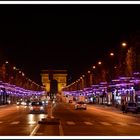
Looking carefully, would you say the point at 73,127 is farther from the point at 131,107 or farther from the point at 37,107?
the point at 131,107

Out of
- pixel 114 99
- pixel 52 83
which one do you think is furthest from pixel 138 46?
pixel 52 83

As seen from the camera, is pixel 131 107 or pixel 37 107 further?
pixel 131 107

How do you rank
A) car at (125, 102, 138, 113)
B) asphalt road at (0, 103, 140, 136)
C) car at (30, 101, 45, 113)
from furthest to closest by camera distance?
1. car at (125, 102, 138, 113)
2. car at (30, 101, 45, 113)
3. asphalt road at (0, 103, 140, 136)

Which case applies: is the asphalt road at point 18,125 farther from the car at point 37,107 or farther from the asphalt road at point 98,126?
the car at point 37,107

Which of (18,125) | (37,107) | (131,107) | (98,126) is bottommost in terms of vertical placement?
(98,126)

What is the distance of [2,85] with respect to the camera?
119812 mm

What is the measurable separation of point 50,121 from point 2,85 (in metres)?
78.6

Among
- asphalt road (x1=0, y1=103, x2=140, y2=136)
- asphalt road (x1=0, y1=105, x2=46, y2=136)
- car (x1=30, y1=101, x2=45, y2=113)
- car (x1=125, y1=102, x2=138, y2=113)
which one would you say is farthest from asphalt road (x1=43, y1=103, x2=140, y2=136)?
car (x1=125, y1=102, x2=138, y2=113)

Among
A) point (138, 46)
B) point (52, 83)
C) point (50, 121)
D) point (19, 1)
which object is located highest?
point (138, 46)

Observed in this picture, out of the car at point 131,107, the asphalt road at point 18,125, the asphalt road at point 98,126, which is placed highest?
the car at point 131,107

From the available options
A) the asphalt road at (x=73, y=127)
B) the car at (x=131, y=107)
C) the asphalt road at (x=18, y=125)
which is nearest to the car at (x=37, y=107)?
the car at (x=131, y=107)

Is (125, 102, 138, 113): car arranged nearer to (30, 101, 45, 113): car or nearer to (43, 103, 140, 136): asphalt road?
(30, 101, 45, 113): car

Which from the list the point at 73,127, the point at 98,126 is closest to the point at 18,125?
the point at 73,127

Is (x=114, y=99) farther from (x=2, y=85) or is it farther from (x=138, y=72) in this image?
(x=138, y=72)
